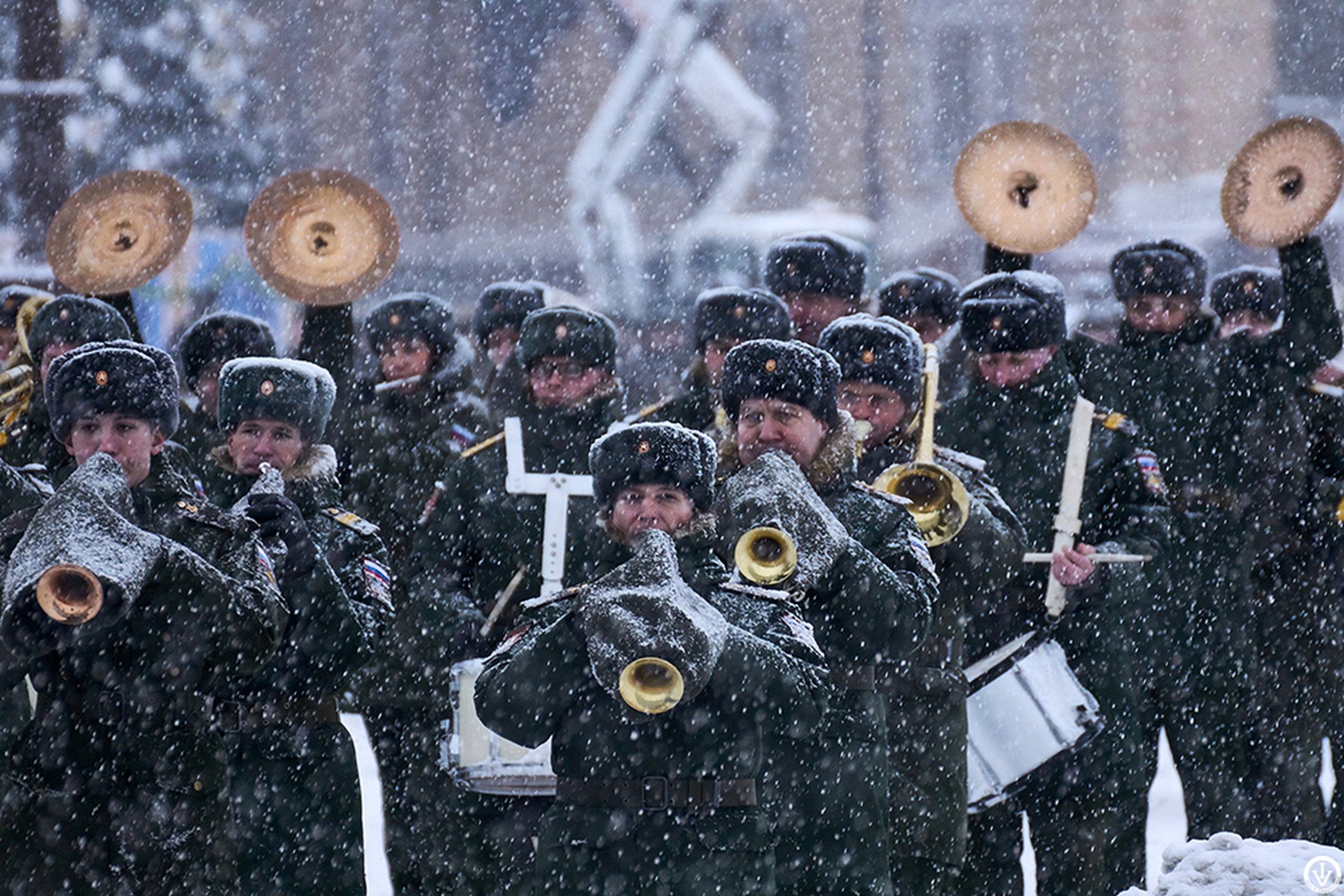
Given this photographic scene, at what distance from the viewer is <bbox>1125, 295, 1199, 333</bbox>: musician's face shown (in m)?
8.61

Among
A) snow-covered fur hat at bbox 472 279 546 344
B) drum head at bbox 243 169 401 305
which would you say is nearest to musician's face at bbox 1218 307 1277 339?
snow-covered fur hat at bbox 472 279 546 344

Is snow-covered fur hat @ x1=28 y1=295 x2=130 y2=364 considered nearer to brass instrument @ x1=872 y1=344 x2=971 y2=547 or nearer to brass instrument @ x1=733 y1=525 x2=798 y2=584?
brass instrument @ x1=872 y1=344 x2=971 y2=547

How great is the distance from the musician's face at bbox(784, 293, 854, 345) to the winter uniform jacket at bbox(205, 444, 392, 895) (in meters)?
2.15

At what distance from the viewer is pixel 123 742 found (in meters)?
5.52

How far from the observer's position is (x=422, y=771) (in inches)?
309

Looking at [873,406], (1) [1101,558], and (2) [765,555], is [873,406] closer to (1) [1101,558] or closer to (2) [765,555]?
(1) [1101,558]

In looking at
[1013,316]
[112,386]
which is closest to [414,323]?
[1013,316]

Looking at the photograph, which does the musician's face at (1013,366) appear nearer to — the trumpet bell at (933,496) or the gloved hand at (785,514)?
the trumpet bell at (933,496)

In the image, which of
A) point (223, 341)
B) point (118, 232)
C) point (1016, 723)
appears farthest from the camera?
point (118, 232)

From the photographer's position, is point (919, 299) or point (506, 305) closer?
point (919, 299)

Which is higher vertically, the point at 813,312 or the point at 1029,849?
the point at 813,312

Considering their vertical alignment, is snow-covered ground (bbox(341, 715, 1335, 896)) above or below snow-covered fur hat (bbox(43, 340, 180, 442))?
below

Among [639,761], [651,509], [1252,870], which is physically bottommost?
[1252,870]

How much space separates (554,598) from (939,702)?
1666mm
